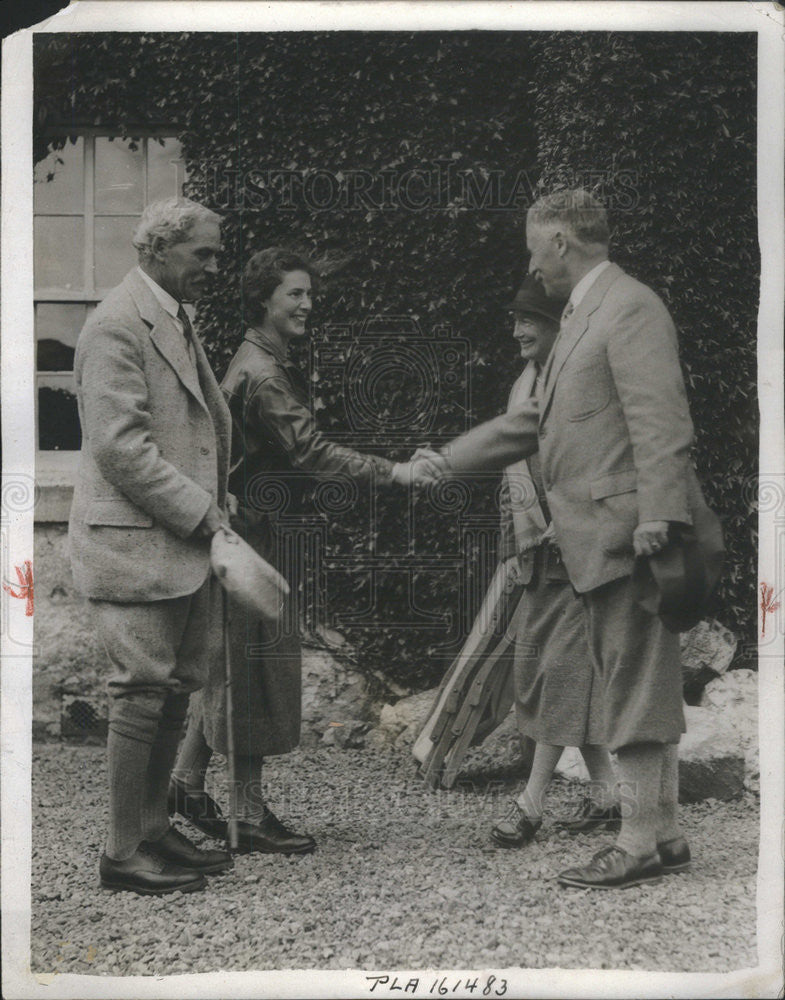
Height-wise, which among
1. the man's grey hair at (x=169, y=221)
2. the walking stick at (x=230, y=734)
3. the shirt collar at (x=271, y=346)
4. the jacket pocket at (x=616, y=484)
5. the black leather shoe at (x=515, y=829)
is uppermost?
the man's grey hair at (x=169, y=221)

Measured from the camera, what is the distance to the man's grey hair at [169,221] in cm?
439

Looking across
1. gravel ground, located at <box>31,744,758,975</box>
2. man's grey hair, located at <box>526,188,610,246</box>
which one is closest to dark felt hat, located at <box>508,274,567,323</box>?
Result: man's grey hair, located at <box>526,188,610,246</box>

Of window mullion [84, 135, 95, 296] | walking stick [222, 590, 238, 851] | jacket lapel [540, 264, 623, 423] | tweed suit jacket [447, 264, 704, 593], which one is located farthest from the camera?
window mullion [84, 135, 95, 296]

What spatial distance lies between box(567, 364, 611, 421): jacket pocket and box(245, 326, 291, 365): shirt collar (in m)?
1.17

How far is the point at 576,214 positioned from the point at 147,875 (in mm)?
3118

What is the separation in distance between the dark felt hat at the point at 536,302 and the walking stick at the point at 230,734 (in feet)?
5.45

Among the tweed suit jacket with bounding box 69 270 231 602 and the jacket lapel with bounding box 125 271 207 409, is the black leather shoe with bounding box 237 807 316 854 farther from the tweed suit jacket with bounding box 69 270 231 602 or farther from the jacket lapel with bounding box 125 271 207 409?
the jacket lapel with bounding box 125 271 207 409

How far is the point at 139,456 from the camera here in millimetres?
4211

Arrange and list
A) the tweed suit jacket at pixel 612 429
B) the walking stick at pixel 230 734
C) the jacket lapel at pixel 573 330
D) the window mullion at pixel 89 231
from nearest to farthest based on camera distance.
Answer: the tweed suit jacket at pixel 612 429 < the jacket lapel at pixel 573 330 < the walking stick at pixel 230 734 < the window mullion at pixel 89 231

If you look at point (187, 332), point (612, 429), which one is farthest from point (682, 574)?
point (187, 332)

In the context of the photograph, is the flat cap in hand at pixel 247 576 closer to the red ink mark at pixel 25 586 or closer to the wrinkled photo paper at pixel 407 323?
the wrinkled photo paper at pixel 407 323

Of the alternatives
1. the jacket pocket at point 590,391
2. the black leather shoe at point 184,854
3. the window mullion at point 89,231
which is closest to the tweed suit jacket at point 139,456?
the window mullion at point 89,231

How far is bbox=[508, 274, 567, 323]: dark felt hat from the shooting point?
4422mm

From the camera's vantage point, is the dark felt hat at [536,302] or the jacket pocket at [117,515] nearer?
the jacket pocket at [117,515]
